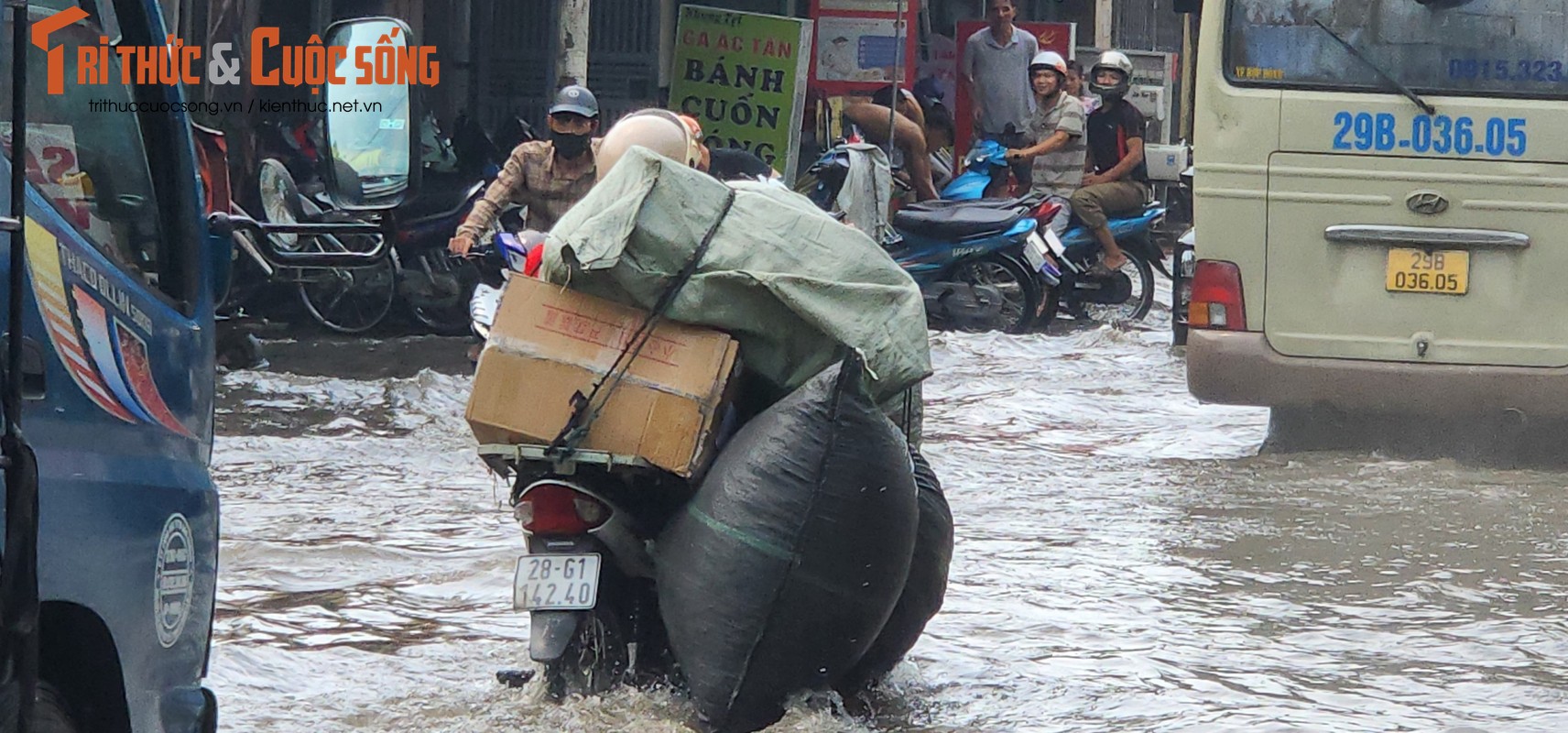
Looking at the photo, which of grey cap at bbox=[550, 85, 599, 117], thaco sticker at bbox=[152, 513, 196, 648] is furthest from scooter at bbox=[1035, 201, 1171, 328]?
thaco sticker at bbox=[152, 513, 196, 648]

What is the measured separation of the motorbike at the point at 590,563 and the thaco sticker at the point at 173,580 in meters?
1.18

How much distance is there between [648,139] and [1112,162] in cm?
947

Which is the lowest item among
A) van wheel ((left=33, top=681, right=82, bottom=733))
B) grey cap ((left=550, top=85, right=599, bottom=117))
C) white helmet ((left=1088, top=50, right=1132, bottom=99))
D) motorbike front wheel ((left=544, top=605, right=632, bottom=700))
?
motorbike front wheel ((left=544, top=605, right=632, bottom=700))

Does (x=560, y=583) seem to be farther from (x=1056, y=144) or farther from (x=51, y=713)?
(x=1056, y=144)

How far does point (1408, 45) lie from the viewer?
8.62 m

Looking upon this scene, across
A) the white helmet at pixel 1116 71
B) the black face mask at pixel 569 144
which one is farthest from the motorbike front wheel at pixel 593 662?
the white helmet at pixel 1116 71

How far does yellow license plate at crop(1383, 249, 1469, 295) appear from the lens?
852 cm

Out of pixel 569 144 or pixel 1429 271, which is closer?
pixel 1429 271

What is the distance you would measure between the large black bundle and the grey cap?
17.5ft

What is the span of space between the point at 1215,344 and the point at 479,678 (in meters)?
4.22

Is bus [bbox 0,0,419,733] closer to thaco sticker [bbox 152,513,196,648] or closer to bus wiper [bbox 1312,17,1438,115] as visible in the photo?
thaco sticker [bbox 152,513,196,648]

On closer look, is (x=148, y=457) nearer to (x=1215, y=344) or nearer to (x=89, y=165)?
(x=89, y=165)

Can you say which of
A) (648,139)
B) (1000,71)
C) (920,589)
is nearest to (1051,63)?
(1000,71)

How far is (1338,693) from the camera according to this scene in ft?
17.4
